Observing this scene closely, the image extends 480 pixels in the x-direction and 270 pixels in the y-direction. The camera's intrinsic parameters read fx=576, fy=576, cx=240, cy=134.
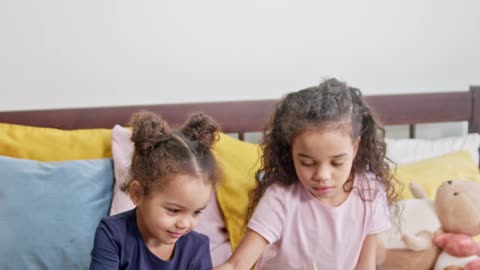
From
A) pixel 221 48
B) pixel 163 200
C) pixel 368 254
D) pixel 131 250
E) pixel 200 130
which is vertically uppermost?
pixel 221 48

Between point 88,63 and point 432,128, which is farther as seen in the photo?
point 432,128

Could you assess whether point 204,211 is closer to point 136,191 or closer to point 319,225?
point 319,225

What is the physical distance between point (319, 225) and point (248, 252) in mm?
184

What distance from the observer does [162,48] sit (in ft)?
5.81

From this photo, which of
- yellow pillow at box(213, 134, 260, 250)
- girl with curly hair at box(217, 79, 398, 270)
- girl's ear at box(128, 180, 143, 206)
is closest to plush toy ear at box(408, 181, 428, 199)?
girl with curly hair at box(217, 79, 398, 270)

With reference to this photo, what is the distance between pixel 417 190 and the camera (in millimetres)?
1500

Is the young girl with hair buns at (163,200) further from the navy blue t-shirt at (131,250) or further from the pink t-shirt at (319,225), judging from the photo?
the pink t-shirt at (319,225)

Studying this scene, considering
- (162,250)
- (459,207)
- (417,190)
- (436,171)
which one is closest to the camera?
(162,250)

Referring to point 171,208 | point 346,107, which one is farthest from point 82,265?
point 346,107

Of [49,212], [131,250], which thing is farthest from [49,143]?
[131,250]

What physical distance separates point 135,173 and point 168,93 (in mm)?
705

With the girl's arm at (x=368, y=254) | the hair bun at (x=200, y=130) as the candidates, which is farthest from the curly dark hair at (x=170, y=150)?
the girl's arm at (x=368, y=254)

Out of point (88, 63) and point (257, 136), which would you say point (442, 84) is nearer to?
point (257, 136)

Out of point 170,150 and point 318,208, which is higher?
point 170,150
